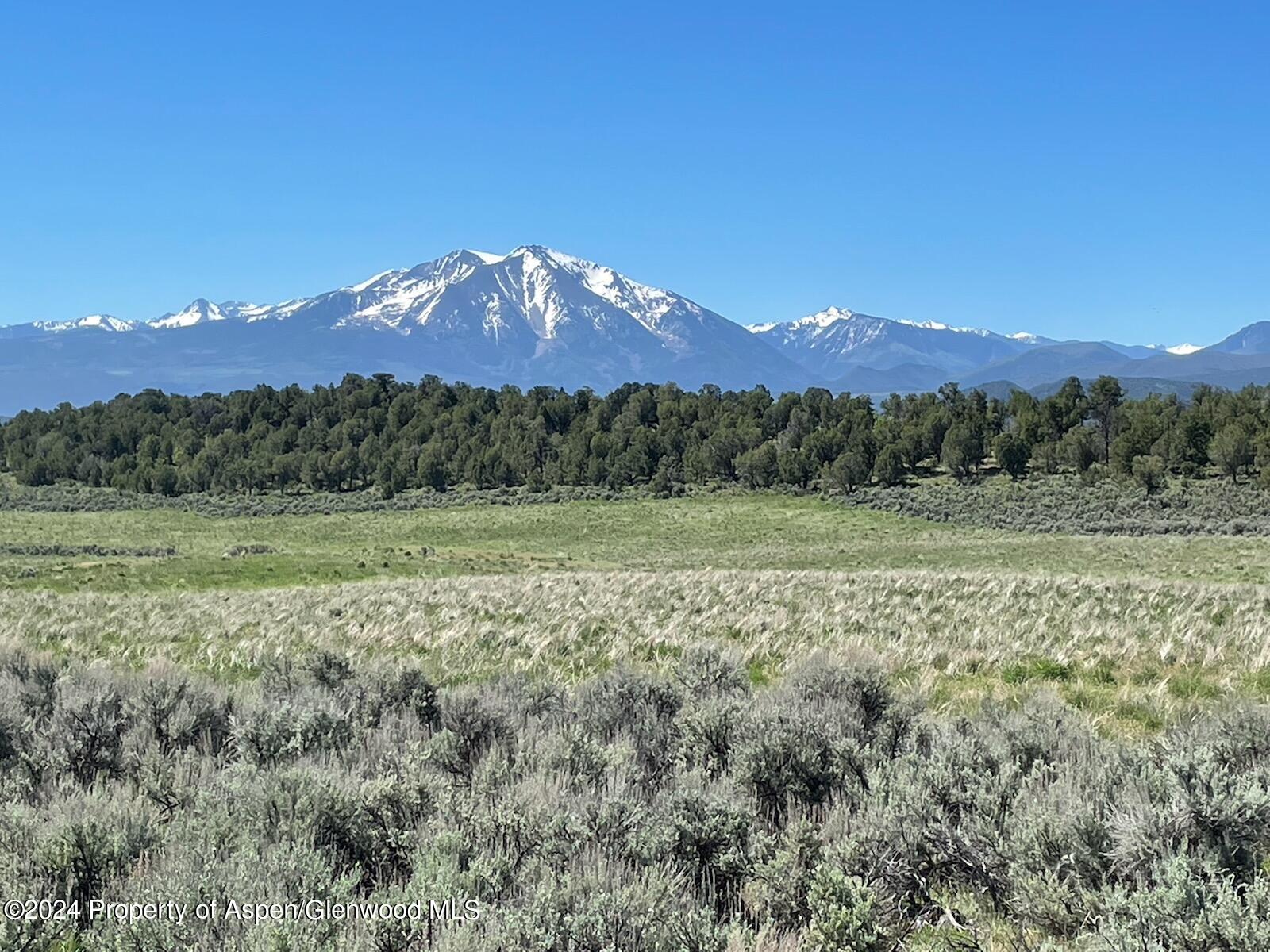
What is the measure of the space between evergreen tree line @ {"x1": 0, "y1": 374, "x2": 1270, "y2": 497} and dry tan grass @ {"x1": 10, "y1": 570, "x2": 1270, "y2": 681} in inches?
2192

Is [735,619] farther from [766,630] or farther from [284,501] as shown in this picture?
[284,501]

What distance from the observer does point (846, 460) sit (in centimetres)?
7556

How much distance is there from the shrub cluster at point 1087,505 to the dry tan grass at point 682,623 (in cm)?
3681

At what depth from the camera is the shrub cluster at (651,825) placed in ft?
10.2

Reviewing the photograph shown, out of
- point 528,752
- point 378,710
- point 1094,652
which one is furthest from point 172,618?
point 1094,652

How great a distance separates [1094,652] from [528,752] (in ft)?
23.8

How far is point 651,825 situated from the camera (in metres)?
3.97

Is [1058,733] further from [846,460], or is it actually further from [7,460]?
[7,460]

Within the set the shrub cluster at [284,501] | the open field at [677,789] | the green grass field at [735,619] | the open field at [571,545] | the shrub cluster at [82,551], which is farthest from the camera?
the shrub cluster at [284,501]

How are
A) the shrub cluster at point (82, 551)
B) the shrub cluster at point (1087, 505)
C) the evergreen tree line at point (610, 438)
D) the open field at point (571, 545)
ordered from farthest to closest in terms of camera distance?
the evergreen tree line at point (610, 438) → the shrub cluster at point (1087, 505) → the shrub cluster at point (82, 551) → the open field at point (571, 545)

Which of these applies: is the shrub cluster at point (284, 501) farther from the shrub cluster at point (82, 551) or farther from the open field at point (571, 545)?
the shrub cluster at point (82, 551)

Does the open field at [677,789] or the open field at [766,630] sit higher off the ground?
the open field at [677,789]

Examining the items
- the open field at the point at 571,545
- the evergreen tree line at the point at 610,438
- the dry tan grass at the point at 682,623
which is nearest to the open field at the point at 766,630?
the dry tan grass at the point at 682,623

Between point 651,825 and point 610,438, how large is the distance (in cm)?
8744
